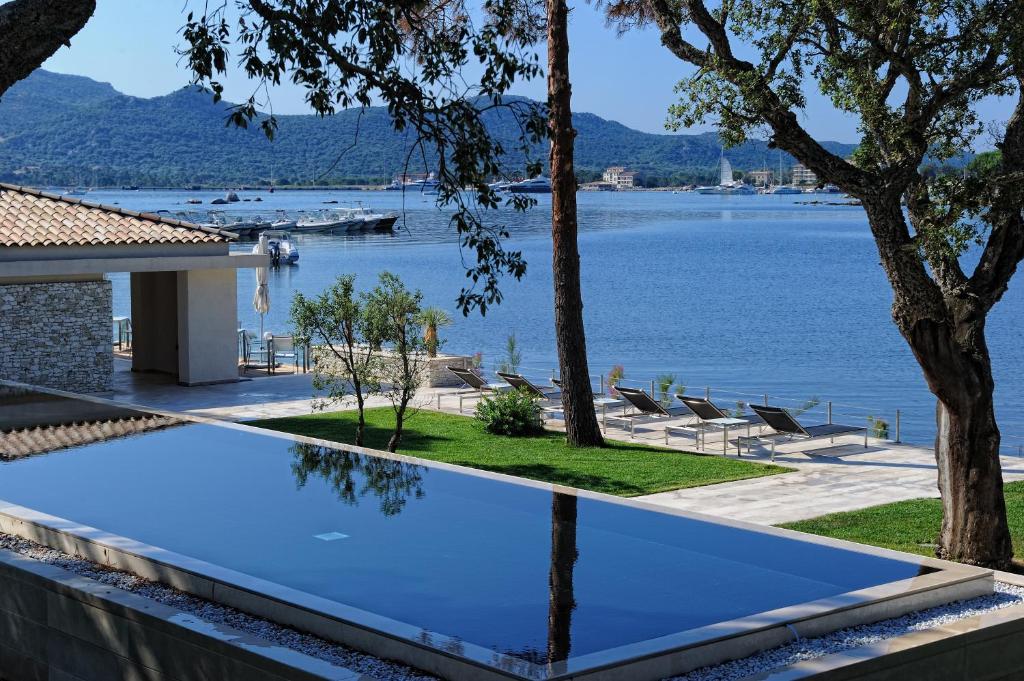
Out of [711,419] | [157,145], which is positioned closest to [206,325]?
[711,419]

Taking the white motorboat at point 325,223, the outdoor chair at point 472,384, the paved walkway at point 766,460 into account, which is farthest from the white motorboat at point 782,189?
the paved walkway at point 766,460

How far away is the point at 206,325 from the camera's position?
2164 centimetres

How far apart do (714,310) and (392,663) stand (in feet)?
179

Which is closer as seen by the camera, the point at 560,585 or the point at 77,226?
the point at 560,585

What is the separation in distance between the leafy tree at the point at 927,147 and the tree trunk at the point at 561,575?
3404 millimetres

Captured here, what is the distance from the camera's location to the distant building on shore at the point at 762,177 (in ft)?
527

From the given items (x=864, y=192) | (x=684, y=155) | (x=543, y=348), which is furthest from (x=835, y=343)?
(x=684, y=155)

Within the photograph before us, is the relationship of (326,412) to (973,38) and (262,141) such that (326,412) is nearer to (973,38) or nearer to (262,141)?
(973,38)

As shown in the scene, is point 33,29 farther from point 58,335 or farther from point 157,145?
point 157,145

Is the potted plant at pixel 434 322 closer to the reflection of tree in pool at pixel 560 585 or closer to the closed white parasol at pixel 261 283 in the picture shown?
the closed white parasol at pixel 261 283

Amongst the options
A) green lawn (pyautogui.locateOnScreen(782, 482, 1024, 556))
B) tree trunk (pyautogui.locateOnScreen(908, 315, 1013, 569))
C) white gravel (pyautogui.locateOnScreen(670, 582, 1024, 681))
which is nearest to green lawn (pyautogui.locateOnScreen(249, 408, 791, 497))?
green lawn (pyautogui.locateOnScreen(782, 482, 1024, 556))

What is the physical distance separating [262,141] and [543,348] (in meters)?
80.8

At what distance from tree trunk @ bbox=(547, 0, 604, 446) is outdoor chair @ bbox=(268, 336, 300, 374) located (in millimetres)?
8109

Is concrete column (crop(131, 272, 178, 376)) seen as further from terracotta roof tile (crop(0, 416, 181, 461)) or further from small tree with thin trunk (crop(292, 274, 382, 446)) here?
terracotta roof tile (crop(0, 416, 181, 461))
